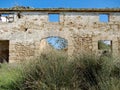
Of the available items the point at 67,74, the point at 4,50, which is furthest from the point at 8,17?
the point at 67,74

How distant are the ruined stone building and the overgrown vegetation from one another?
1249 cm

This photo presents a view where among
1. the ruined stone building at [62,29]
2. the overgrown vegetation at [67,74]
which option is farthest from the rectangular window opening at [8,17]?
the overgrown vegetation at [67,74]

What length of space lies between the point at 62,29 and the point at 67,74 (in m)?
13.7

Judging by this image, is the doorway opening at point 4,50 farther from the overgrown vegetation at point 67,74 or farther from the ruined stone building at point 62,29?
the overgrown vegetation at point 67,74

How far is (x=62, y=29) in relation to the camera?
21688 millimetres

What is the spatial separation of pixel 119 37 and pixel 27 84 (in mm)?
14500

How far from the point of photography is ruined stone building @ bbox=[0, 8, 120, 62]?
70.4 ft

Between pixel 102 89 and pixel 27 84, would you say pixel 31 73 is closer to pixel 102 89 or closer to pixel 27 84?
pixel 27 84

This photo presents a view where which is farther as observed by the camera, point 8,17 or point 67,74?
point 8,17

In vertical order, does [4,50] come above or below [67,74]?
above

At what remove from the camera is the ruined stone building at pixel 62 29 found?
70.4 feet

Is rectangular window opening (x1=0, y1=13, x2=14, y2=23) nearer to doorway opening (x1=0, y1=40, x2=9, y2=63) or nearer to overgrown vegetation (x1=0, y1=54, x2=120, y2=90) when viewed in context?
doorway opening (x1=0, y1=40, x2=9, y2=63)

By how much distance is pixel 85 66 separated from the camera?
8.54 metres

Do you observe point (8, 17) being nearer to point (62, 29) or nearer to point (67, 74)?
point (62, 29)
